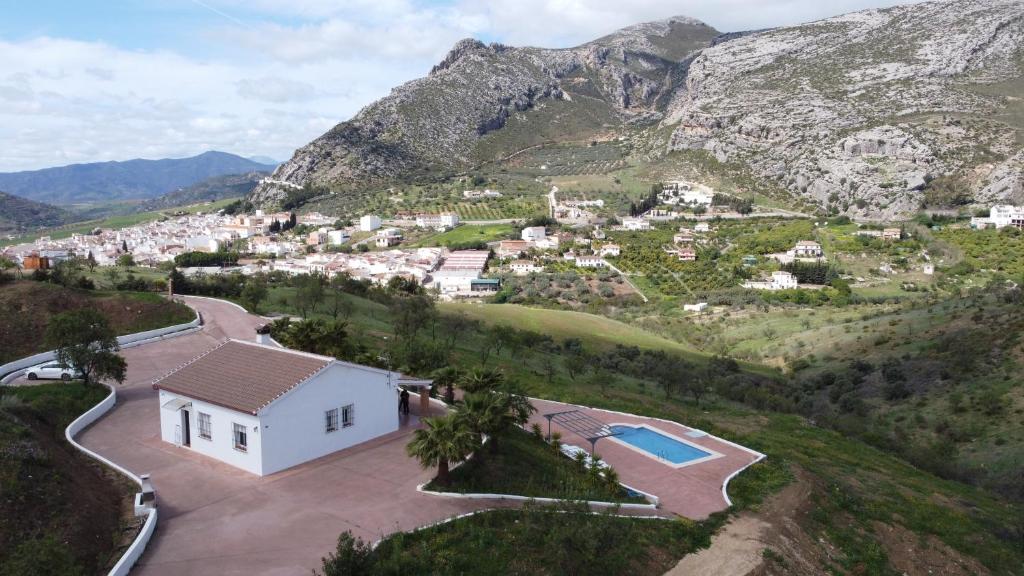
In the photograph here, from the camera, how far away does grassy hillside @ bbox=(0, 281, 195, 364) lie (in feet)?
75.9

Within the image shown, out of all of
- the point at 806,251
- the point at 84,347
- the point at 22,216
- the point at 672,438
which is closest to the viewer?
the point at 84,347

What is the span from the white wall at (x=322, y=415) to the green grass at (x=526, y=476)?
306 centimetres

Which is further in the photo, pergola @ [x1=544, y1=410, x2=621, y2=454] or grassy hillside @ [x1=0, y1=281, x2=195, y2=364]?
grassy hillside @ [x1=0, y1=281, x2=195, y2=364]

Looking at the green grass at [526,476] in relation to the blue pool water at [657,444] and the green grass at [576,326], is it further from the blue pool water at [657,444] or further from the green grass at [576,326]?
the green grass at [576,326]

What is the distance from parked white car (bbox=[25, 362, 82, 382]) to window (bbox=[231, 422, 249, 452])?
319 inches

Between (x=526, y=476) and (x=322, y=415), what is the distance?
4.79 meters

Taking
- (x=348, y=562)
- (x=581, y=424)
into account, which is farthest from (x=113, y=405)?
(x=581, y=424)

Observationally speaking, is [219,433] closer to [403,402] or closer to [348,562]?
[403,402]

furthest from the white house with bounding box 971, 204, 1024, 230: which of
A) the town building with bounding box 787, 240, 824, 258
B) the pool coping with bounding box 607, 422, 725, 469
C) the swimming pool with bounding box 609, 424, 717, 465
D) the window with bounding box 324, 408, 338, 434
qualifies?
the window with bounding box 324, 408, 338, 434

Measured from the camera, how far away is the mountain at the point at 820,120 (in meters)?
94.7

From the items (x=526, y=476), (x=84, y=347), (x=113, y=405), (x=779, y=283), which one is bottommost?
(x=779, y=283)

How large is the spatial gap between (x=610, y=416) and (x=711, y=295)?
43.7m

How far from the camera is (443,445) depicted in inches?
499

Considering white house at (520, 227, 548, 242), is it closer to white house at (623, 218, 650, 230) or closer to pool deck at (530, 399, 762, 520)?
white house at (623, 218, 650, 230)
